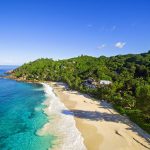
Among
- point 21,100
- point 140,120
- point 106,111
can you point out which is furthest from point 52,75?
point 140,120

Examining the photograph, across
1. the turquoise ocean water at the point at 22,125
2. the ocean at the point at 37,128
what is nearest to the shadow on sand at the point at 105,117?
the ocean at the point at 37,128

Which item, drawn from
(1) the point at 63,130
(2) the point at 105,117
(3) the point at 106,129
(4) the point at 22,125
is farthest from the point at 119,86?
(4) the point at 22,125

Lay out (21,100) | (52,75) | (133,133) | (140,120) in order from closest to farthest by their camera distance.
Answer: (133,133)
(140,120)
(21,100)
(52,75)

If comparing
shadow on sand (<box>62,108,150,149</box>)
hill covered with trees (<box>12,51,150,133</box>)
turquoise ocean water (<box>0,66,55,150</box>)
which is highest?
hill covered with trees (<box>12,51,150,133</box>)

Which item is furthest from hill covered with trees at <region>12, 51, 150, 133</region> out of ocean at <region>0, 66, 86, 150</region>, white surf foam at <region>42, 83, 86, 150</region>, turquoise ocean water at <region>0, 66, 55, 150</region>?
turquoise ocean water at <region>0, 66, 55, 150</region>

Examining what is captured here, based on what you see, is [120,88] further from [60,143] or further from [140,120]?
[60,143]

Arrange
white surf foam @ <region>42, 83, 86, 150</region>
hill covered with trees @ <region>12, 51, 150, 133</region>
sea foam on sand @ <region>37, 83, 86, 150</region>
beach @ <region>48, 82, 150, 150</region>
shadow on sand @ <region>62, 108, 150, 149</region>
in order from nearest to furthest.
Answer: white surf foam @ <region>42, 83, 86, 150</region> → sea foam on sand @ <region>37, 83, 86, 150</region> → beach @ <region>48, 82, 150, 150</region> → shadow on sand @ <region>62, 108, 150, 149</region> → hill covered with trees @ <region>12, 51, 150, 133</region>

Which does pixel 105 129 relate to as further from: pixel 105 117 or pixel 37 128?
pixel 37 128

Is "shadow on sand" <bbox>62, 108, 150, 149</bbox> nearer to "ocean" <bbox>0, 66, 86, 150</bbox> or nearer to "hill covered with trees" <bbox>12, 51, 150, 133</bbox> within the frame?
"hill covered with trees" <bbox>12, 51, 150, 133</bbox>
